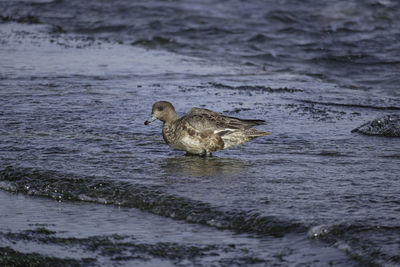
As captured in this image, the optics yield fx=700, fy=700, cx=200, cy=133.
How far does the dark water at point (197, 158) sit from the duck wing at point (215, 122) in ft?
1.05

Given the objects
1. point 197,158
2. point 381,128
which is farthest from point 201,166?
point 381,128

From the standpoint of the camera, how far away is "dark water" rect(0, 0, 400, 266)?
514 cm

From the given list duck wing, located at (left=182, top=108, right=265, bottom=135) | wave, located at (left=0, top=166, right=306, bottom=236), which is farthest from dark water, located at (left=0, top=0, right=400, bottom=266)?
duck wing, located at (left=182, top=108, right=265, bottom=135)

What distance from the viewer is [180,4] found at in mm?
21344

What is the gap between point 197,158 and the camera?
8.00m

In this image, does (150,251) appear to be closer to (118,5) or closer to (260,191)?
(260,191)

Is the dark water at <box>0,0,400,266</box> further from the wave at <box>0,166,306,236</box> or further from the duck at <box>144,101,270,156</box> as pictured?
the duck at <box>144,101,270,156</box>

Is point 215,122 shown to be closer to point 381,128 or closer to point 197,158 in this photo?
point 197,158

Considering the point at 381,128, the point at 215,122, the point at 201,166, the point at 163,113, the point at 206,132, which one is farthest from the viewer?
the point at 381,128

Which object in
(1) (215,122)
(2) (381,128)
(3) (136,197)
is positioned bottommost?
(3) (136,197)

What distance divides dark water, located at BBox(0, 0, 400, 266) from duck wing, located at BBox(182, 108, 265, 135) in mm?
321

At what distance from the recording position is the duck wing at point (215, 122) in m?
8.02

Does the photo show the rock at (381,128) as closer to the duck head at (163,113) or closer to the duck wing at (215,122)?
the duck wing at (215,122)

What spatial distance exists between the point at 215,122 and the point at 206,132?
7.9 inches
